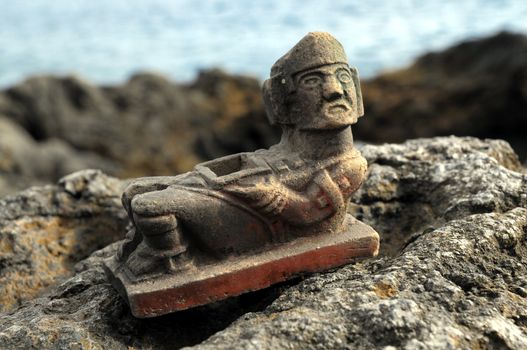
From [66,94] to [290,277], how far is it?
31.6ft

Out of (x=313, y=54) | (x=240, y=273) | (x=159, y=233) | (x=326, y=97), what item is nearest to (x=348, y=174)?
(x=326, y=97)

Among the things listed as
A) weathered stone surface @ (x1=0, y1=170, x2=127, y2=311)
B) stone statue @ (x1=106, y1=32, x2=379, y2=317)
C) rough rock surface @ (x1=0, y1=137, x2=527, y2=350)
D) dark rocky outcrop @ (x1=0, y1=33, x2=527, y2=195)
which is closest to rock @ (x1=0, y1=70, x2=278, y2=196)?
dark rocky outcrop @ (x1=0, y1=33, x2=527, y2=195)

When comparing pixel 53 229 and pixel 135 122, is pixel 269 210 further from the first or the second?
pixel 135 122

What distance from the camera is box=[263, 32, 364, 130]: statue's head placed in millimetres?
3766

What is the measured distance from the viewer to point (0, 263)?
456cm

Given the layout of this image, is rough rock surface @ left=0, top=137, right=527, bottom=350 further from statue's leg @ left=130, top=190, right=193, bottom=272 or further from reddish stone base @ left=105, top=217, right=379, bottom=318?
statue's leg @ left=130, top=190, right=193, bottom=272

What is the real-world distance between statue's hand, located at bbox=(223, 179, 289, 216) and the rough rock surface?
1.50 feet

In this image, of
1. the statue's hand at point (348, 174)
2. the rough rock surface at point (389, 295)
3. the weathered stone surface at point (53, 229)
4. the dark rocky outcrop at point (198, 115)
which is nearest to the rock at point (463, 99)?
the dark rocky outcrop at point (198, 115)

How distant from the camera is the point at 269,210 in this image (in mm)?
3699

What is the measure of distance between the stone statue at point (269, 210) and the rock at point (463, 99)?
8.71 m

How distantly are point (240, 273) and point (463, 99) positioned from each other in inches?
381

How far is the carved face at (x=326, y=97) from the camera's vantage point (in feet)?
12.3

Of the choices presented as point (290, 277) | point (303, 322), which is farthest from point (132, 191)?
point (303, 322)

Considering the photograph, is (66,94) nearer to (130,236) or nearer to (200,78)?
(200,78)
